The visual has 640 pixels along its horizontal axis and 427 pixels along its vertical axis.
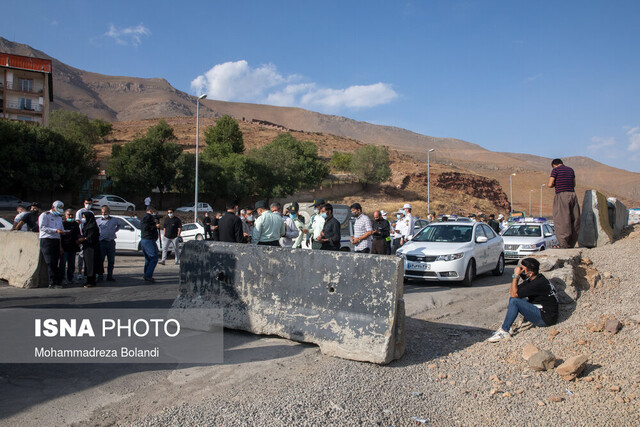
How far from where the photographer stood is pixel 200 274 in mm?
6344

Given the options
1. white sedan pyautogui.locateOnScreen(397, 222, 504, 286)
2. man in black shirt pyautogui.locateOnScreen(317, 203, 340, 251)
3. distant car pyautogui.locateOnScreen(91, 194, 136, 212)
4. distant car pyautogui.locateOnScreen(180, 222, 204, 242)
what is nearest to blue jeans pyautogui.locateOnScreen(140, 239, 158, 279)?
man in black shirt pyautogui.locateOnScreen(317, 203, 340, 251)

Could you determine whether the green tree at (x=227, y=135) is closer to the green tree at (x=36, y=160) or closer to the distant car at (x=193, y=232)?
the green tree at (x=36, y=160)

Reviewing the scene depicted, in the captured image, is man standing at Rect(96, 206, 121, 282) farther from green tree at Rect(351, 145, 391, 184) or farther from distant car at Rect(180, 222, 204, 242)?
green tree at Rect(351, 145, 391, 184)

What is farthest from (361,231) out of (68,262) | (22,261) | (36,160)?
(36,160)

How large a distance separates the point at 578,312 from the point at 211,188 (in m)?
43.1

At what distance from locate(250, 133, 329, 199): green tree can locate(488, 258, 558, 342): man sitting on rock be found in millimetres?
45437

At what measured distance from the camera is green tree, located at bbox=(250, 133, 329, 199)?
168 feet

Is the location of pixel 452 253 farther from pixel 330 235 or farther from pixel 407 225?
pixel 407 225

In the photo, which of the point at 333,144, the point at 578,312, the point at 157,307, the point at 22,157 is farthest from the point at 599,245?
the point at 333,144

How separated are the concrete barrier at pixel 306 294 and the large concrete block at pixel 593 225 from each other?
614 cm

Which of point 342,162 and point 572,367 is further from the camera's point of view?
point 342,162

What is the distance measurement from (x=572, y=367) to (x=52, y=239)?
9.08m

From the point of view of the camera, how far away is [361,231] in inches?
378

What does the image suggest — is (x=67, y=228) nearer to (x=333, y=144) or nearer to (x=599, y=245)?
(x=599, y=245)
